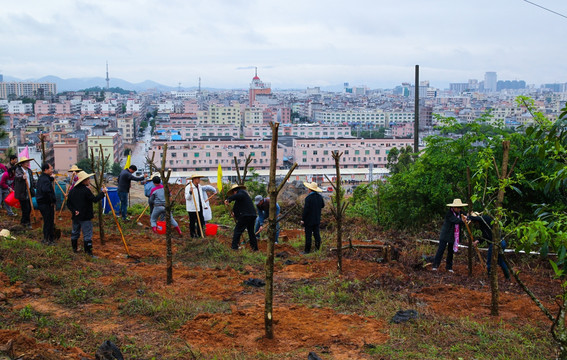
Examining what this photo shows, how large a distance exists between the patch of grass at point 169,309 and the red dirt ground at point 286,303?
5.8 inches

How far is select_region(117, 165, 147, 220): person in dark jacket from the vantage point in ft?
32.6

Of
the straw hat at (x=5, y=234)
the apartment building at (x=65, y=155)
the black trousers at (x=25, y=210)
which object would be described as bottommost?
the apartment building at (x=65, y=155)

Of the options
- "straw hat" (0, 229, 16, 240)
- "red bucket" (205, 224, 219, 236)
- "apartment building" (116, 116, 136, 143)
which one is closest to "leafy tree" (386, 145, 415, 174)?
"red bucket" (205, 224, 219, 236)

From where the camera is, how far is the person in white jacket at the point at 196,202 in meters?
9.05

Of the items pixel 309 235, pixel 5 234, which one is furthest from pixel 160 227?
pixel 309 235

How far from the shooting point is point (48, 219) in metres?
7.81

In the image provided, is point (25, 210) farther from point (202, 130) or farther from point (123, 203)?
point (202, 130)

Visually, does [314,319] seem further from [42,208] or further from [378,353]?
[42,208]

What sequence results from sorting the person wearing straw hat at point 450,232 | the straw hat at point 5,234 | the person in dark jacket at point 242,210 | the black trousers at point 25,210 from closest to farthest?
the person wearing straw hat at point 450,232, the straw hat at point 5,234, the person in dark jacket at point 242,210, the black trousers at point 25,210

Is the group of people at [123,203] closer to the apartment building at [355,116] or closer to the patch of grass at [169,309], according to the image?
the patch of grass at [169,309]

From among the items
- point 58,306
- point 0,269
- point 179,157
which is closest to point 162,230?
point 0,269

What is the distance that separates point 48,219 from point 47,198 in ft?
1.17

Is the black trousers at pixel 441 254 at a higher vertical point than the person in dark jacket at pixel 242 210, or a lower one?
lower

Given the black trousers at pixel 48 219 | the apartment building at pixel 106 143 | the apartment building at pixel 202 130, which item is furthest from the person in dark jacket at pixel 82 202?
the apartment building at pixel 202 130
